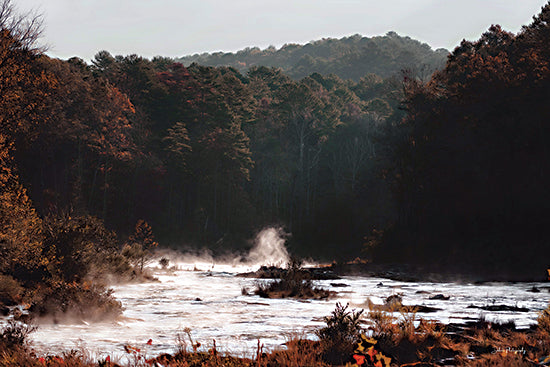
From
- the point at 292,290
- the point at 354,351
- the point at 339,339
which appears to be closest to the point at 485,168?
the point at 292,290

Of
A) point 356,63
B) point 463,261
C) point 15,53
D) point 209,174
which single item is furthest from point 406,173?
point 356,63

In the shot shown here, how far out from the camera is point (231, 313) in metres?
15.4

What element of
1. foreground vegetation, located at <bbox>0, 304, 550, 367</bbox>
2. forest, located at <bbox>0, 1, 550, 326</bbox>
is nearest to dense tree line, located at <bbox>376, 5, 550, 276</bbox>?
forest, located at <bbox>0, 1, 550, 326</bbox>

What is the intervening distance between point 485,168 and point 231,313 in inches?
951

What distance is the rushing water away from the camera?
35.0 feet

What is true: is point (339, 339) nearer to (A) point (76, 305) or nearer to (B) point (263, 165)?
(A) point (76, 305)

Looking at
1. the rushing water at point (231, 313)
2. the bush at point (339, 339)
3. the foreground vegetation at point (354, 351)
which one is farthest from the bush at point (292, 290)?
the bush at point (339, 339)

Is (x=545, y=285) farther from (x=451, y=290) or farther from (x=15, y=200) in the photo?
(x=15, y=200)

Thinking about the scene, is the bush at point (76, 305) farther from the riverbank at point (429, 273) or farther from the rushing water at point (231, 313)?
the riverbank at point (429, 273)

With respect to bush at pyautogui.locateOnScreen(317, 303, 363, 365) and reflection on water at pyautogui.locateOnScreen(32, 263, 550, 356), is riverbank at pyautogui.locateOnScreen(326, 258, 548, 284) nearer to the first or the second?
reflection on water at pyautogui.locateOnScreen(32, 263, 550, 356)

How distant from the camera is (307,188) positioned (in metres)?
76.1

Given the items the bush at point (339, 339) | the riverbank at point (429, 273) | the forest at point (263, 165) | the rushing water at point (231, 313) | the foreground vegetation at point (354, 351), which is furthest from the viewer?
the riverbank at point (429, 273)

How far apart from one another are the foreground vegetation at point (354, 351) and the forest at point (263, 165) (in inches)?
203

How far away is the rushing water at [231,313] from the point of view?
10.7 metres
